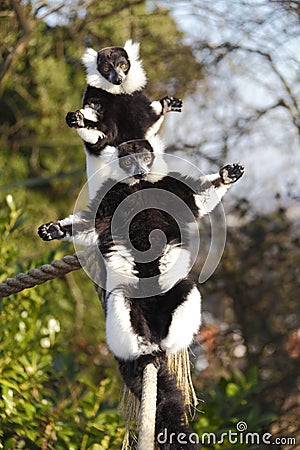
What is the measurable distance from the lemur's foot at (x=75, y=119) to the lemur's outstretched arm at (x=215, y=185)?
0.52 meters

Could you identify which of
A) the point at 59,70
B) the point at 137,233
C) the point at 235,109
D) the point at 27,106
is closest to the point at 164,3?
the point at 235,109

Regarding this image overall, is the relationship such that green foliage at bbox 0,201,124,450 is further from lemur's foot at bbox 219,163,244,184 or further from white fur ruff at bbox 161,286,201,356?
lemur's foot at bbox 219,163,244,184

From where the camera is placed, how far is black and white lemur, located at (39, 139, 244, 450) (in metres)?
2.46

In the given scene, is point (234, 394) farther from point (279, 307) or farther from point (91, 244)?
point (91, 244)

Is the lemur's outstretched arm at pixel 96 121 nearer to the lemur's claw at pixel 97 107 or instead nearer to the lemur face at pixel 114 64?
the lemur's claw at pixel 97 107

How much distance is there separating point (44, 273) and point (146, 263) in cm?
53

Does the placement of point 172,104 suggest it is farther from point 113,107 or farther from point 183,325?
point 183,325

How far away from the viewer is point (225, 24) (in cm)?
561

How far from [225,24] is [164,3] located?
2.80ft

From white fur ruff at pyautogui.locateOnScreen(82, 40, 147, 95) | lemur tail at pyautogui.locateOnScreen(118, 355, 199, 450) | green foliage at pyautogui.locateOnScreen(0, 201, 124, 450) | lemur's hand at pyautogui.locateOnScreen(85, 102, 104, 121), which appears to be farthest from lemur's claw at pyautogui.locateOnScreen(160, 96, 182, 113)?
green foliage at pyautogui.locateOnScreen(0, 201, 124, 450)

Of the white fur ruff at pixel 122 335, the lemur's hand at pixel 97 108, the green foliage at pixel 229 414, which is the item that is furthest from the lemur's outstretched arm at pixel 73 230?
the green foliage at pixel 229 414

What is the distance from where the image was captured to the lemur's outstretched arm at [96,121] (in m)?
2.66

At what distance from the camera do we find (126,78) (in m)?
2.98

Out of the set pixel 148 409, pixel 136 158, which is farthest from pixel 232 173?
pixel 148 409
